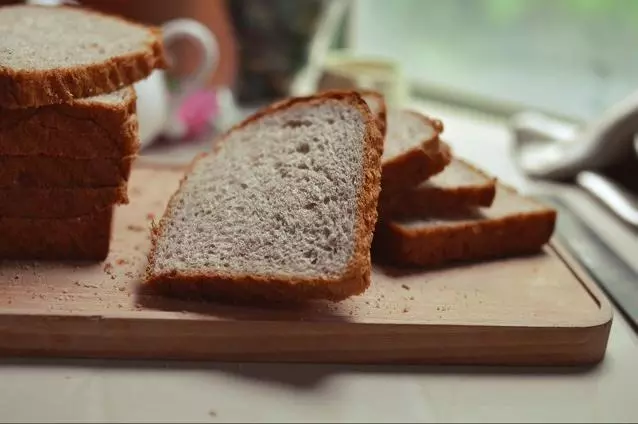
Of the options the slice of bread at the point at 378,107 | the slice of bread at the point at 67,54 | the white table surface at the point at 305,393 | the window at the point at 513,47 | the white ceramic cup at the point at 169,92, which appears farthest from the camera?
the window at the point at 513,47

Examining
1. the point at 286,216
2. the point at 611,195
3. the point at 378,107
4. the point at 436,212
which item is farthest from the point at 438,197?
the point at 611,195

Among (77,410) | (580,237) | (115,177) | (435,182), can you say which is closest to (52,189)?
(115,177)

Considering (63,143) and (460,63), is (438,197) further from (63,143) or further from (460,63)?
(460,63)

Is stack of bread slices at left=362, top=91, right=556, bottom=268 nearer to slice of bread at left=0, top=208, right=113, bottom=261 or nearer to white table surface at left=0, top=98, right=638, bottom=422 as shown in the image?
white table surface at left=0, top=98, right=638, bottom=422

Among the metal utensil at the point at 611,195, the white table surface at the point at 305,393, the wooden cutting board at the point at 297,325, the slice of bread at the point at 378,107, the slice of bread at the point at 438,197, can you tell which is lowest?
the white table surface at the point at 305,393

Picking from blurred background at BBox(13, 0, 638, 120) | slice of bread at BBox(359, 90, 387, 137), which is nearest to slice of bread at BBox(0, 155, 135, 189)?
slice of bread at BBox(359, 90, 387, 137)

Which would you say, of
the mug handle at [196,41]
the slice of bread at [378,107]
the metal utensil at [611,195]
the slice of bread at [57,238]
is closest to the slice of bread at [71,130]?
the slice of bread at [57,238]

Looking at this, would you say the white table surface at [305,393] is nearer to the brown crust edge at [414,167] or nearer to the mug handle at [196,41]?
the brown crust edge at [414,167]
